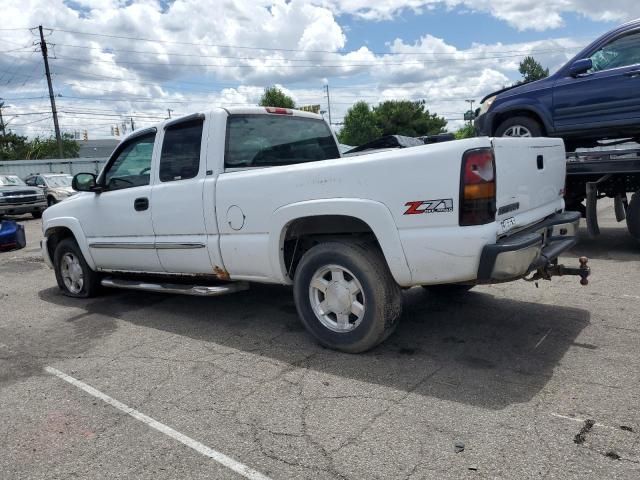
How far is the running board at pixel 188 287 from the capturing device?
4641 mm

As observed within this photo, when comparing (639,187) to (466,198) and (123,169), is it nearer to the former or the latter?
(466,198)

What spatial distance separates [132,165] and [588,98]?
5.59 meters

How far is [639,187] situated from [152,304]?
6.15 m

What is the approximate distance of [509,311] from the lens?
15.9ft

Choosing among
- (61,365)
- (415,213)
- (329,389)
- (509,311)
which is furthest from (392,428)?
(61,365)

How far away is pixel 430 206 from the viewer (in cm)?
338

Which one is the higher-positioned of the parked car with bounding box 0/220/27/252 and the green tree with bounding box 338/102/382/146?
the green tree with bounding box 338/102/382/146

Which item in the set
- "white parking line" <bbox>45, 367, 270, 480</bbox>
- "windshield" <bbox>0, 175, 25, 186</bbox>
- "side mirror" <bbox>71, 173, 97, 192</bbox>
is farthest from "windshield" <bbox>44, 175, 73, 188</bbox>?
"white parking line" <bbox>45, 367, 270, 480</bbox>

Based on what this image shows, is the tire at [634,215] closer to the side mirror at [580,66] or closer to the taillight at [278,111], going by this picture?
the side mirror at [580,66]

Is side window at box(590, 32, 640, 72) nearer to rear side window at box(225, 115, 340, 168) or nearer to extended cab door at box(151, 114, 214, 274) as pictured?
rear side window at box(225, 115, 340, 168)

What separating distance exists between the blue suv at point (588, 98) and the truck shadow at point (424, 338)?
326 centimetres

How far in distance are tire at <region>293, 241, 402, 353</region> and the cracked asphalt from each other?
181mm

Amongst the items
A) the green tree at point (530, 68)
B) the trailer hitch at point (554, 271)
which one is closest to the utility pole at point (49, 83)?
the trailer hitch at point (554, 271)

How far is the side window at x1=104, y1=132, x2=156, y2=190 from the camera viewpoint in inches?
208
